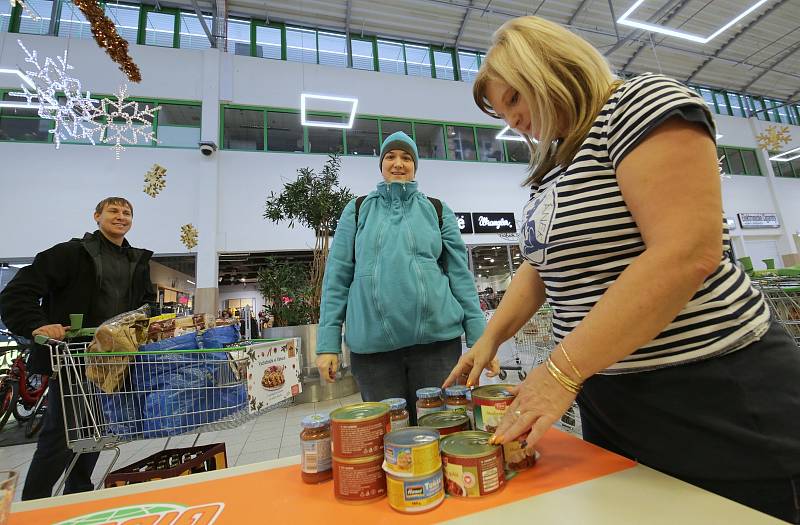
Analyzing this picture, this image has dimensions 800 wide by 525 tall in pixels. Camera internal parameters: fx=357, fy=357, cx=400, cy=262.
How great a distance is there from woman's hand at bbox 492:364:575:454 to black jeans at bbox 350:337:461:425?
83 cm

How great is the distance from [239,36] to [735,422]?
10.9 m

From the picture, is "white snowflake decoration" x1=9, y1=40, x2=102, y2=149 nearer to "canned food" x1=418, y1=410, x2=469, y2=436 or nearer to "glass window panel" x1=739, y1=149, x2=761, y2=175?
"canned food" x1=418, y1=410, x2=469, y2=436

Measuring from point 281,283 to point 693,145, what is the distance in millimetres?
4834

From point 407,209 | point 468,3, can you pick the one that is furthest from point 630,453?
point 468,3

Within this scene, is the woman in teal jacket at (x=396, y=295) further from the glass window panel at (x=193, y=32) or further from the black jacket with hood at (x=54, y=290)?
the glass window panel at (x=193, y=32)

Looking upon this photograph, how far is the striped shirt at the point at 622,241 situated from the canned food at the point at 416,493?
16.9 inches

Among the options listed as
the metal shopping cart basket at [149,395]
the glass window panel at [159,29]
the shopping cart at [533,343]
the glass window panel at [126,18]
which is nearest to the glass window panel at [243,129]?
the glass window panel at [159,29]

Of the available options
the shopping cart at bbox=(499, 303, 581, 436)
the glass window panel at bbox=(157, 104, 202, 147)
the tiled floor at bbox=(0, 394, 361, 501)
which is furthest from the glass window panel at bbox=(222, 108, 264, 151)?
the shopping cart at bbox=(499, 303, 581, 436)

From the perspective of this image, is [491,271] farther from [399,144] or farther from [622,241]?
[622,241]

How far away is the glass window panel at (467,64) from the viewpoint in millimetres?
10219

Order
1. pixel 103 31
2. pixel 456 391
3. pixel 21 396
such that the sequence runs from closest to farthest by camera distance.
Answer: pixel 456 391, pixel 103 31, pixel 21 396

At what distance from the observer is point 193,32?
332 inches

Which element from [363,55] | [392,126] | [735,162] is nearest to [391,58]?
[363,55]

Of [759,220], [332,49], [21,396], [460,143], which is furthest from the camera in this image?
[759,220]
